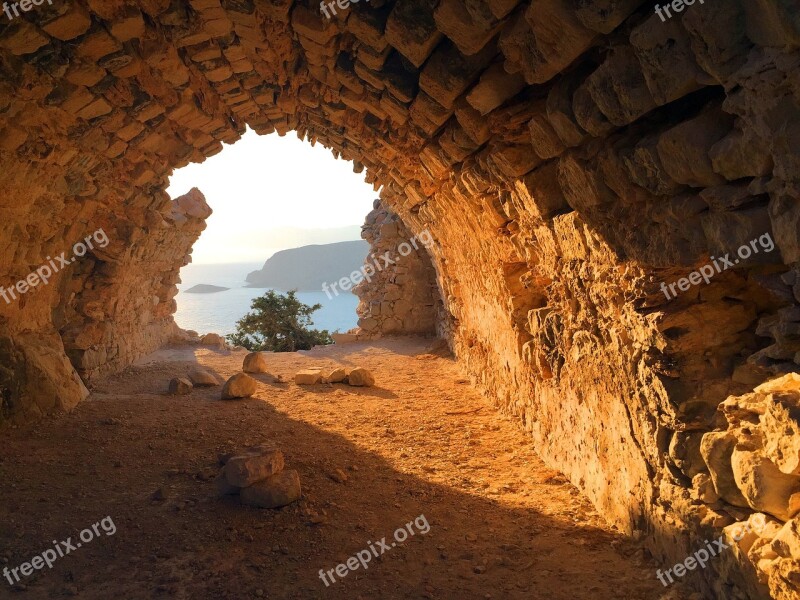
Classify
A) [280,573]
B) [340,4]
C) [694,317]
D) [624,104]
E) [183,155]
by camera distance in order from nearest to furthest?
1. [624,104]
2. [694,317]
3. [280,573]
4. [340,4]
5. [183,155]

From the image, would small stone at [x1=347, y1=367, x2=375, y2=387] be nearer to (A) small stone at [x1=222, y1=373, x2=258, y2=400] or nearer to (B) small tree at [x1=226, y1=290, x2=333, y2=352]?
(A) small stone at [x1=222, y1=373, x2=258, y2=400]

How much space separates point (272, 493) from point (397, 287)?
8.46 metres

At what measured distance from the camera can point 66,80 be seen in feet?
12.7

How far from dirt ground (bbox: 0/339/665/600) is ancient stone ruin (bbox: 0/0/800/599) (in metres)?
0.43

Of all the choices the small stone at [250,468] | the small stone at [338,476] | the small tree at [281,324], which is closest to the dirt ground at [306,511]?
the small stone at [338,476]

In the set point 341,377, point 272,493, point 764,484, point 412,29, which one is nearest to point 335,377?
point 341,377

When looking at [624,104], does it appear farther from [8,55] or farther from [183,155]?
[183,155]

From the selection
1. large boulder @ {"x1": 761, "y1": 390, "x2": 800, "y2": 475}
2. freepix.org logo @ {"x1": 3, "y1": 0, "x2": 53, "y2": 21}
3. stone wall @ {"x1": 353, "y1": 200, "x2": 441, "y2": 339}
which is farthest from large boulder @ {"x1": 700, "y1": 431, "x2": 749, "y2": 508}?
stone wall @ {"x1": 353, "y1": 200, "x2": 441, "y2": 339}

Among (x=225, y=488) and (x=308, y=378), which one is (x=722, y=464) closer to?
(x=225, y=488)

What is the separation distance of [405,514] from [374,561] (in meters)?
0.65

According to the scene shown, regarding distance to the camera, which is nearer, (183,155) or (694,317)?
(694,317)

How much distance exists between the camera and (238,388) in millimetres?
7035

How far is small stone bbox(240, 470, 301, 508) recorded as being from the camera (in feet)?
12.6

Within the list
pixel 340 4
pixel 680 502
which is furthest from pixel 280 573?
pixel 340 4
